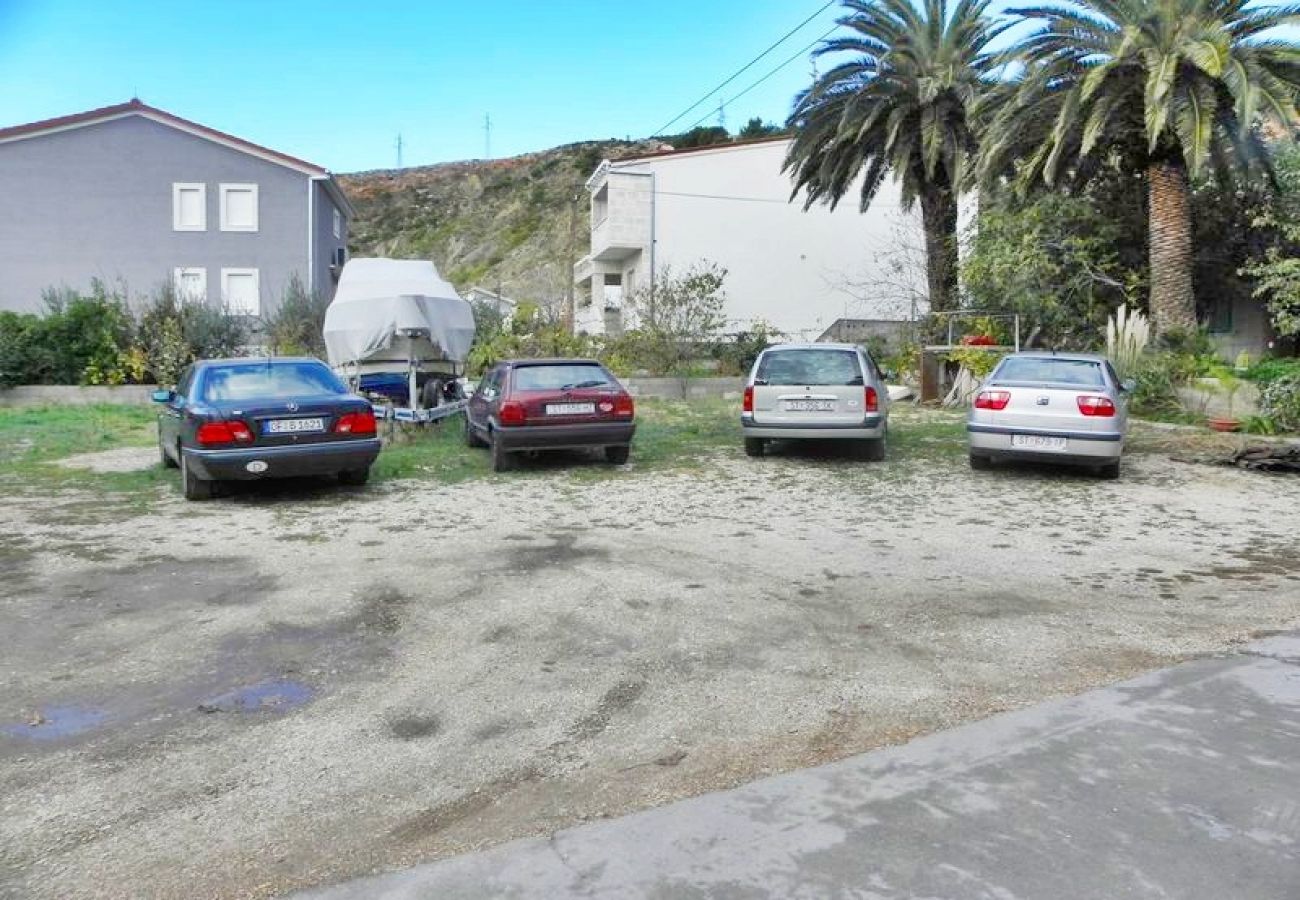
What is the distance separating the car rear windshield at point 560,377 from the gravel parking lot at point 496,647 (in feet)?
7.18

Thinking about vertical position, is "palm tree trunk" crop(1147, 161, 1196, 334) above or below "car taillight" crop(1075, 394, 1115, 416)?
above

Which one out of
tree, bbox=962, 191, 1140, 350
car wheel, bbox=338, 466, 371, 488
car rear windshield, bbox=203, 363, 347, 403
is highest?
tree, bbox=962, 191, 1140, 350

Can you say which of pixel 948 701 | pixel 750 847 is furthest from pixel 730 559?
pixel 750 847

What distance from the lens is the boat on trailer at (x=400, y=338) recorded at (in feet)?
52.2

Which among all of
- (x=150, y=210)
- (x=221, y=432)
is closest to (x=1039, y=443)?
(x=221, y=432)

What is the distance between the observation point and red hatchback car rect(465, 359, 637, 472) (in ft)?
38.6

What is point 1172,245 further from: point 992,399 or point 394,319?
point 394,319

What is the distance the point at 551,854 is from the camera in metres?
3.15

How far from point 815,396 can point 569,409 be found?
311cm

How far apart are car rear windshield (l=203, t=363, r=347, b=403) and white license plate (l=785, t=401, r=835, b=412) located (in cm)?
547

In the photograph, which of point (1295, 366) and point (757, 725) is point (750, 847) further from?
point (1295, 366)

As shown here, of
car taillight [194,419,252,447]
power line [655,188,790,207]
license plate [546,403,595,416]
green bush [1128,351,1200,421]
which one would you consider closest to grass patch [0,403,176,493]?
car taillight [194,419,252,447]

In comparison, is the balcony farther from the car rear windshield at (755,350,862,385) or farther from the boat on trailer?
the car rear windshield at (755,350,862,385)

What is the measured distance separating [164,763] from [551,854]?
1.76m
